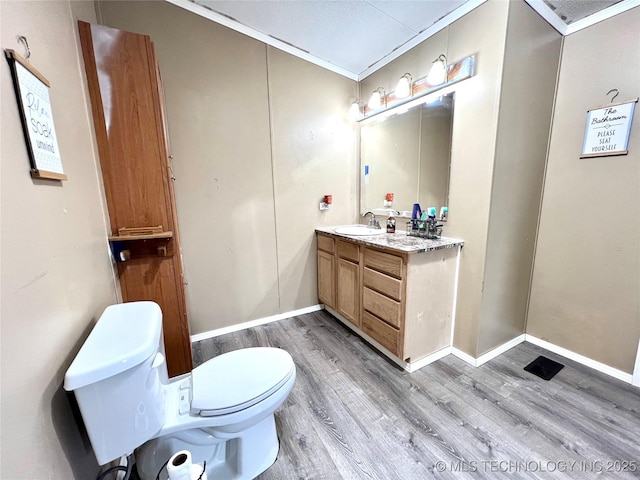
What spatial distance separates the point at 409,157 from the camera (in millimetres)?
2244

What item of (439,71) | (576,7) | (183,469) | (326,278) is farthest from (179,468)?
(576,7)

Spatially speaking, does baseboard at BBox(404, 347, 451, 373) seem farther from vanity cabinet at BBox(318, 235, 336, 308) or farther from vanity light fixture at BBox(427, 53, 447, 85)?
vanity light fixture at BBox(427, 53, 447, 85)

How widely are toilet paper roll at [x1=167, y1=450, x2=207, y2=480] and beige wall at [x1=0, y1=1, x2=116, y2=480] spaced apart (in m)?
0.28

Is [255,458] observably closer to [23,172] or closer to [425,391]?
[425,391]

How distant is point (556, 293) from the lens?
1923 mm

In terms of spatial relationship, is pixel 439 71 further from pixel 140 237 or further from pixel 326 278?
pixel 140 237

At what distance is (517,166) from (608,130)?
1.70 ft

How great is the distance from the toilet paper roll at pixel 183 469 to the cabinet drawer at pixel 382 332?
1280 millimetres

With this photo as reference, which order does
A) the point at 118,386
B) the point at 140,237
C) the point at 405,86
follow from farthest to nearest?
1. the point at 405,86
2. the point at 140,237
3. the point at 118,386

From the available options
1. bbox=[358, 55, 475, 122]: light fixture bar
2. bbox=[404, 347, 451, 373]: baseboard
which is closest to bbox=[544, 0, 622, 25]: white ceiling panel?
bbox=[358, 55, 475, 122]: light fixture bar

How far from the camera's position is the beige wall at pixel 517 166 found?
5.14 ft

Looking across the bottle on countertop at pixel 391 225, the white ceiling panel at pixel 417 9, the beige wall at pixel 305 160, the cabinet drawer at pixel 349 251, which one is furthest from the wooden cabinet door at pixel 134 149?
the bottle on countertop at pixel 391 225

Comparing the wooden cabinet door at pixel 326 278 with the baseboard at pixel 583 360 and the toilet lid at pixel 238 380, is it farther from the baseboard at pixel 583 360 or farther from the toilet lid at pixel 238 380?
the baseboard at pixel 583 360

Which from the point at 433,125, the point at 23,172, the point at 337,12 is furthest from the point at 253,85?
the point at 23,172
